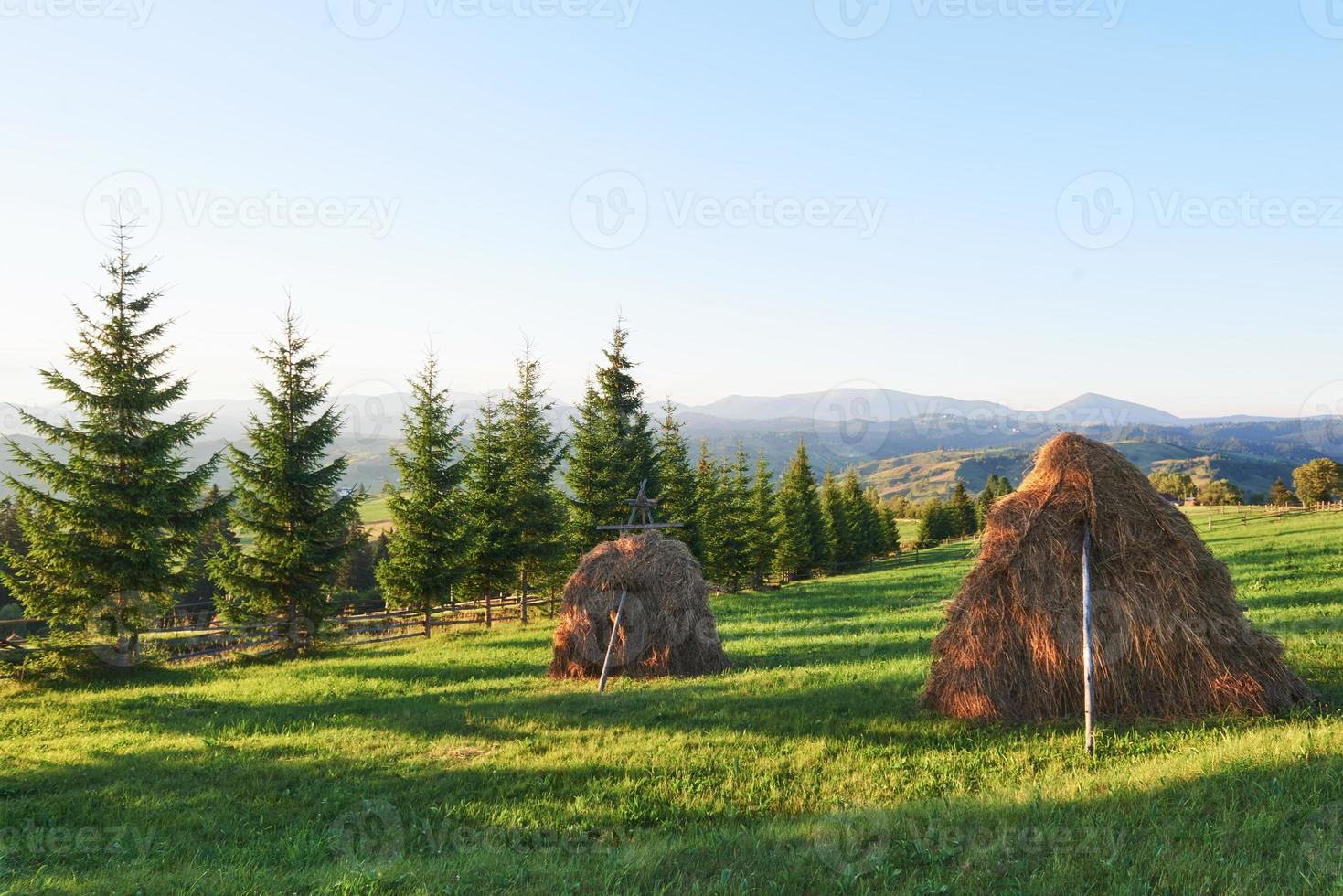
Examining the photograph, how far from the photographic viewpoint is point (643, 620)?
52.1ft

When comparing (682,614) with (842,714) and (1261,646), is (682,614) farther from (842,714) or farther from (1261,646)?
(1261,646)

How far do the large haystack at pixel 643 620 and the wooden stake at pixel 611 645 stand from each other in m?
0.15

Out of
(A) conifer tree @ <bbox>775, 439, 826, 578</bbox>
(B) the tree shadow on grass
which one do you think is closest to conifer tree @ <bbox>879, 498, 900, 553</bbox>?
(A) conifer tree @ <bbox>775, 439, 826, 578</bbox>

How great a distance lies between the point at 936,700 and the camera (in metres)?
10.4

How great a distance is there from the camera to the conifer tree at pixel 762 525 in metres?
46.4

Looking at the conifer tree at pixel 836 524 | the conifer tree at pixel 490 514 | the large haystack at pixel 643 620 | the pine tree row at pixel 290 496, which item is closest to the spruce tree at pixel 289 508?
the pine tree row at pixel 290 496

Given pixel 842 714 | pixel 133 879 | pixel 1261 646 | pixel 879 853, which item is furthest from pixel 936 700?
pixel 133 879

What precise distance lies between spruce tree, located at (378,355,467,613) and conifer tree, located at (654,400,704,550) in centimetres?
1065

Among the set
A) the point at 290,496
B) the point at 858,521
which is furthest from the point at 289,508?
the point at 858,521

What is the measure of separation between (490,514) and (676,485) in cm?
1136

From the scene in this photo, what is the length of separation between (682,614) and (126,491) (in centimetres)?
1655

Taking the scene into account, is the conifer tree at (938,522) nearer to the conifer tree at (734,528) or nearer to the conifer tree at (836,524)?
the conifer tree at (836,524)

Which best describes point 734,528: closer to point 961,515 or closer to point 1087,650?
point 1087,650

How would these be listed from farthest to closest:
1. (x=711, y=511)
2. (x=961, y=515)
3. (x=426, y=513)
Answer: (x=961, y=515), (x=711, y=511), (x=426, y=513)
